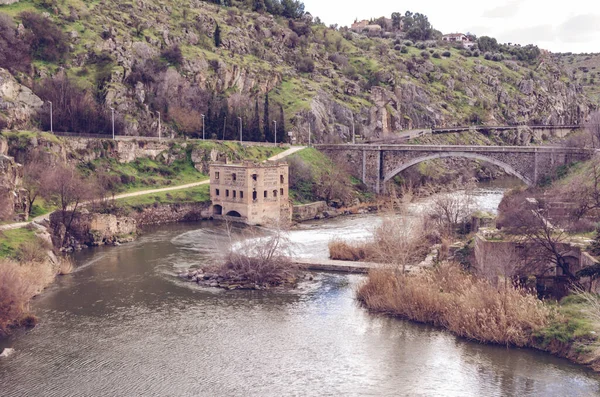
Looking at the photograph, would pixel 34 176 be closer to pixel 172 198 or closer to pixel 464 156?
pixel 172 198

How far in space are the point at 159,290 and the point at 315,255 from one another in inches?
515

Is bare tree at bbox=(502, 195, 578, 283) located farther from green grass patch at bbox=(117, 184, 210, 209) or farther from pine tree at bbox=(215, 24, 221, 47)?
pine tree at bbox=(215, 24, 221, 47)

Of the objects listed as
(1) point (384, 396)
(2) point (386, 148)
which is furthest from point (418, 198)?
(1) point (384, 396)

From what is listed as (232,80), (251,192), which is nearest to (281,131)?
(232,80)

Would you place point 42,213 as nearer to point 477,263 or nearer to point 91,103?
point 91,103

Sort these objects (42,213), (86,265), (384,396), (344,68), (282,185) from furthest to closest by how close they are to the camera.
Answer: (344,68) < (282,185) < (42,213) < (86,265) < (384,396)

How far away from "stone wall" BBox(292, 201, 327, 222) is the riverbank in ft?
106

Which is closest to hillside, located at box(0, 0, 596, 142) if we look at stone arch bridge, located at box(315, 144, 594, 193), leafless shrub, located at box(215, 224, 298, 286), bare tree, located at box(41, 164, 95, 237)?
stone arch bridge, located at box(315, 144, 594, 193)

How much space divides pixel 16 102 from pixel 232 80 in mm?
36884

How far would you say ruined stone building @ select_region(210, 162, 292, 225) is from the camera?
202 ft

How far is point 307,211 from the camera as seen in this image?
68.4 m

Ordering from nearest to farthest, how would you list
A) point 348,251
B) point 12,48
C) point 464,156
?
point 348,251
point 464,156
point 12,48

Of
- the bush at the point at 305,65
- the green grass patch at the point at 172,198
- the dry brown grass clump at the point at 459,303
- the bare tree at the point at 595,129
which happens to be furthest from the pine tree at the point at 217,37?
the dry brown grass clump at the point at 459,303

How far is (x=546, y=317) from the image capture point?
2905 centimetres
